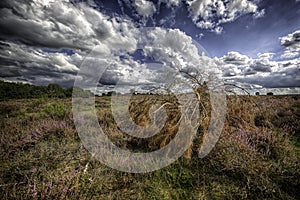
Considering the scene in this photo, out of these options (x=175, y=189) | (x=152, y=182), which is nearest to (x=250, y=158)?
(x=175, y=189)

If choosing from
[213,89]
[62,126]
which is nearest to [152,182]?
[213,89]

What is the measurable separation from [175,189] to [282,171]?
175cm

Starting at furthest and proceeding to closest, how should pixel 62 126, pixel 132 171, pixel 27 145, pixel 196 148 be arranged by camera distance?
pixel 62 126 < pixel 27 145 < pixel 196 148 < pixel 132 171

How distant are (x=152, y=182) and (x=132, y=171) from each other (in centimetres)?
41

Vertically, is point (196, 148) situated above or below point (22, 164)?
above

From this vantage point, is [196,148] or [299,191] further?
[196,148]

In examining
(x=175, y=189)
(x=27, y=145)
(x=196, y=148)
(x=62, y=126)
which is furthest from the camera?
(x=62, y=126)

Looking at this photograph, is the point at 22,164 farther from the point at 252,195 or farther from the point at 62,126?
the point at 252,195

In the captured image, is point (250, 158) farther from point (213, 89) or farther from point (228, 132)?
point (213, 89)

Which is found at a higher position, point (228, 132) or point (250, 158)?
point (228, 132)

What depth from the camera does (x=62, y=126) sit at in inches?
188

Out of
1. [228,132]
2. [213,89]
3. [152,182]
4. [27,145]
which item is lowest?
[27,145]

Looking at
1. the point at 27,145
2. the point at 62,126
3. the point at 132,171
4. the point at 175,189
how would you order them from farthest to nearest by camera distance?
the point at 62,126
the point at 27,145
the point at 132,171
the point at 175,189

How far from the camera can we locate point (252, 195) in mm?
2068
